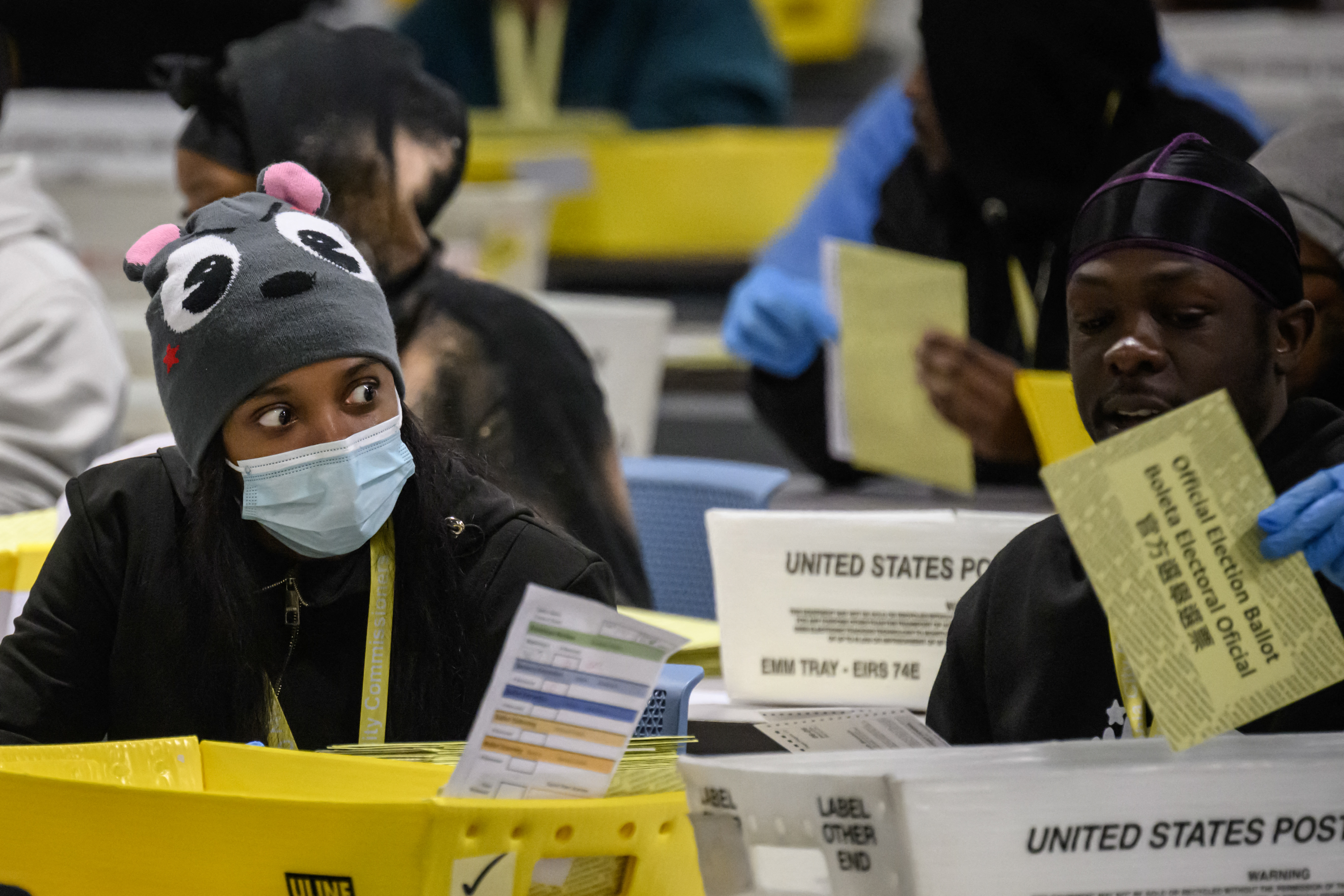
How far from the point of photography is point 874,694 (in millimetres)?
1691

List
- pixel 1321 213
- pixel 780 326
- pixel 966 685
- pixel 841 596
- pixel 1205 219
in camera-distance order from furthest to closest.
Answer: pixel 780 326 → pixel 841 596 → pixel 1321 213 → pixel 966 685 → pixel 1205 219

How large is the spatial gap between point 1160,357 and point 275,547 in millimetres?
788

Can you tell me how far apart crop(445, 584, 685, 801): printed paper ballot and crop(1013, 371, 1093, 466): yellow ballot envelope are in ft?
2.20

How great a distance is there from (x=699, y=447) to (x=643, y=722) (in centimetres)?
282

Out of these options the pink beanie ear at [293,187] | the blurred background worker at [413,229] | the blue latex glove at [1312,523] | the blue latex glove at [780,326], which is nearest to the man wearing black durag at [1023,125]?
the blue latex glove at [780,326]

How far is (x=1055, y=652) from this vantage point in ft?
4.02

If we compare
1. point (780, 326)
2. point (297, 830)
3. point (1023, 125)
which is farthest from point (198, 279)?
point (780, 326)

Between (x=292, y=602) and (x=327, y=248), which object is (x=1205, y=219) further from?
(x=292, y=602)

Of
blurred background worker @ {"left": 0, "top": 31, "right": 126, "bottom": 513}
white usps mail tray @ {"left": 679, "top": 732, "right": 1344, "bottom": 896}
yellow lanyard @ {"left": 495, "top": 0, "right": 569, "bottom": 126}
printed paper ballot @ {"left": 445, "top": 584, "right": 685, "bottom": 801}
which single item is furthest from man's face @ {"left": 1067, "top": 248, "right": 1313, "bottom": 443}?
yellow lanyard @ {"left": 495, "top": 0, "right": 569, "bottom": 126}

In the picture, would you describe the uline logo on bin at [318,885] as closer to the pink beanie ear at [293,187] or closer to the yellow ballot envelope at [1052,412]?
the pink beanie ear at [293,187]

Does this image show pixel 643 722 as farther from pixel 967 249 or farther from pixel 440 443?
pixel 967 249

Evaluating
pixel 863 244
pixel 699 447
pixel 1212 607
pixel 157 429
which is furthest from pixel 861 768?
pixel 699 447

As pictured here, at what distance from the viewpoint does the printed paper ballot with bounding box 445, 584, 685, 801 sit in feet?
3.11

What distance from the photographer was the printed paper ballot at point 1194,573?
97cm
